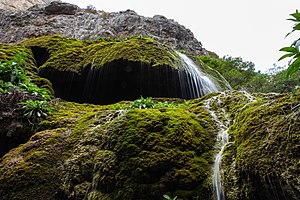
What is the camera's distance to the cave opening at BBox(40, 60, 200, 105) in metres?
7.69

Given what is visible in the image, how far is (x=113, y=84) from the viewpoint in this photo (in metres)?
8.05

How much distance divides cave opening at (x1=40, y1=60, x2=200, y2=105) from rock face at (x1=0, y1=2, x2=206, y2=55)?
10.1m

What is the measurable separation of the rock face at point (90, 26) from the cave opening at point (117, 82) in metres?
10.1

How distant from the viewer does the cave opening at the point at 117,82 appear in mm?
7691

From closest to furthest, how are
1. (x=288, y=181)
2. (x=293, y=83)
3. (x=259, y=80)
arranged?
1. (x=288, y=181)
2. (x=293, y=83)
3. (x=259, y=80)

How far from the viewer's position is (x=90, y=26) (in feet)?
63.3

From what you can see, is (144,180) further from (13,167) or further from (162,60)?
(162,60)

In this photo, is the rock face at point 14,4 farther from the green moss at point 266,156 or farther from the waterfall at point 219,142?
A: the green moss at point 266,156

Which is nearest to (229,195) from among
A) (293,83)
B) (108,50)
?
(108,50)

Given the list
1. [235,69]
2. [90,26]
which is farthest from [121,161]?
[90,26]


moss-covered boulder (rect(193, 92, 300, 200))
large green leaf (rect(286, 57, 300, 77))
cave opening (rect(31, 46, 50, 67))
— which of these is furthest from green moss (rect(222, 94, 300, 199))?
cave opening (rect(31, 46, 50, 67))

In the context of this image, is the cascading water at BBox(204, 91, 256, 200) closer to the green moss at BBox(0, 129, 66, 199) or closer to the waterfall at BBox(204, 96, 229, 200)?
the waterfall at BBox(204, 96, 229, 200)

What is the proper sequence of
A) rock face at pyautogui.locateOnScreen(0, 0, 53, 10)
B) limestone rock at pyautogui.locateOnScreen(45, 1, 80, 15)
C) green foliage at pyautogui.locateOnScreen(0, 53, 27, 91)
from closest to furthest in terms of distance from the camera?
green foliage at pyautogui.locateOnScreen(0, 53, 27, 91) < limestone rock at pyautogui.locateOnScreen(45, 1, 80, 15) < rock face at pyautogui.locateOnScreen(0, 0, 53, 10)

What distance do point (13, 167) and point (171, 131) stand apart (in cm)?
230
